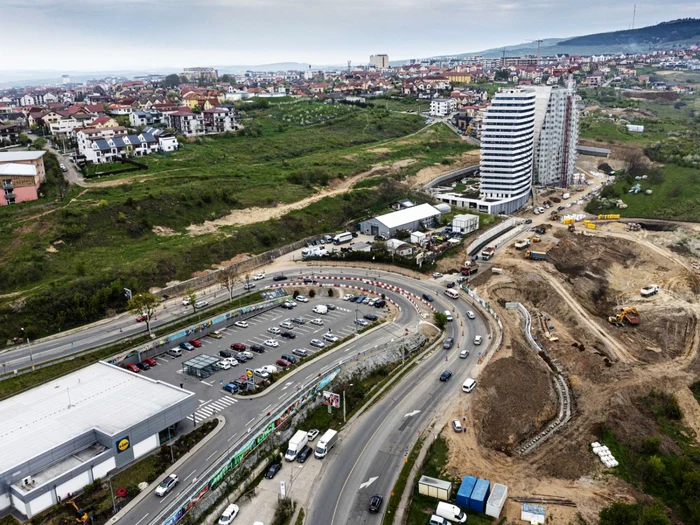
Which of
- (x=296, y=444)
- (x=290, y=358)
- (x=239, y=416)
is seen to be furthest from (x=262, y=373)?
(x=296, y=444)

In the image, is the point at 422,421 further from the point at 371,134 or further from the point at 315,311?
the point at 371,134

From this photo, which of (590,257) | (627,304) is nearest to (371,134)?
(590,257)

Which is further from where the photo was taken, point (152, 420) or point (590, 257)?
point (590, 257)

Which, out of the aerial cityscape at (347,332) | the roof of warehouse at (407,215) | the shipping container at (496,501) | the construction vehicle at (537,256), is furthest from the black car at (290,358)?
the construction vehicle at (537,256)

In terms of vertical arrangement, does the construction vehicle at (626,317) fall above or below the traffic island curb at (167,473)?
below

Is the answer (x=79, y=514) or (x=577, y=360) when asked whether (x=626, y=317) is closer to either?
(x=577, y=360)

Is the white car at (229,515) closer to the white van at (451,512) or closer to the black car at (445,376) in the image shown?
the white van at (451,512)
